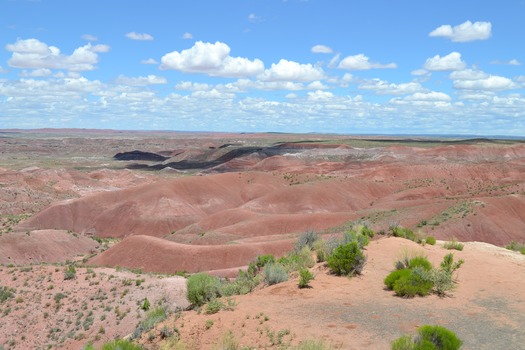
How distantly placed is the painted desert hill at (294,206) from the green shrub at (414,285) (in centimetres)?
903

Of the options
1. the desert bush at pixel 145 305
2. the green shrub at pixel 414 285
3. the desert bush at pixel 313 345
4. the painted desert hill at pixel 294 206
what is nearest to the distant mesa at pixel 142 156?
the painted desert hill at pixel 294 206

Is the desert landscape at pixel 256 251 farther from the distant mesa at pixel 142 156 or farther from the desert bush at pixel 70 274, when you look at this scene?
the distant mesa at pixel 142 156

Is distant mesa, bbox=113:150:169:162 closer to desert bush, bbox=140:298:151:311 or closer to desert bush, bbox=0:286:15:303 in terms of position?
desert bush, bbox=0:286:15:303

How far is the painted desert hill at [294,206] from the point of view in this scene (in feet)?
136

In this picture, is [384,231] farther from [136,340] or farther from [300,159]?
[300,159]

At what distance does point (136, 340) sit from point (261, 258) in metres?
8.03

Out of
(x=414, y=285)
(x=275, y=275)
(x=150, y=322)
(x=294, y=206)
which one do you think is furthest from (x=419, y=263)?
(x=294, y=206)

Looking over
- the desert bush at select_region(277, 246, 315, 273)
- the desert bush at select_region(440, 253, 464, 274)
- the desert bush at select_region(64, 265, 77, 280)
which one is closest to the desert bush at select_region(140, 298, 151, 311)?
the desert bush at select_region(64, 265, 77, 280)

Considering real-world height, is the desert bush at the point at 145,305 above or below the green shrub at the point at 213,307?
below

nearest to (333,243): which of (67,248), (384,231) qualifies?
(384,231)

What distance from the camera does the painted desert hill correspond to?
4147 centimetres

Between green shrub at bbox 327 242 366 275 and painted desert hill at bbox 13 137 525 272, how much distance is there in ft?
25.5

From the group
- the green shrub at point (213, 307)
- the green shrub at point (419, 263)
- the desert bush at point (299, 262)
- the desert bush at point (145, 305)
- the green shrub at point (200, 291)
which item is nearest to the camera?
the green shrub at point (213, 307)

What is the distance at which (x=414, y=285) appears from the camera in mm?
14055
